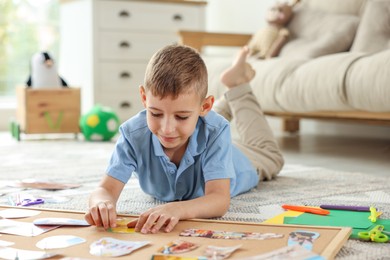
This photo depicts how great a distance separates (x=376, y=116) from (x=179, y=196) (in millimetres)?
1068

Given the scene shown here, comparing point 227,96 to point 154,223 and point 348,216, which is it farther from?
point 154,223

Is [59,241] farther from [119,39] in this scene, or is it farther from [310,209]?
[119,39]

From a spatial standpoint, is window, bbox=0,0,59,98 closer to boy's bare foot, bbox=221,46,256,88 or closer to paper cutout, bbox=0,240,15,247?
boy's bare foot, bbox=221,46,256,88

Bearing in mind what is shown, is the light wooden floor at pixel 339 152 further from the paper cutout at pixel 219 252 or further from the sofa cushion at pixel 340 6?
the paper cutout at pixel 219 252

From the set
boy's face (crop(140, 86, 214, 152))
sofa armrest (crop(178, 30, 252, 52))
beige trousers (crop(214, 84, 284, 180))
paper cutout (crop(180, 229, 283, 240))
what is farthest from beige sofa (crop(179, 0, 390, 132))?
paper cutout (crop(180, 229, 283, 240))

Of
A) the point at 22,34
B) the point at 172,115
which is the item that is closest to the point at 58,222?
the point at 172,115

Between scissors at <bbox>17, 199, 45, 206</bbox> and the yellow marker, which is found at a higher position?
the yellow marker

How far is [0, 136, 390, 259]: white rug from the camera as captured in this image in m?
1.41

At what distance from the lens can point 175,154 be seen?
1.40 m

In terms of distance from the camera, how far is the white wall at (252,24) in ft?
11.3

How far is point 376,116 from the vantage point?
2.29 m

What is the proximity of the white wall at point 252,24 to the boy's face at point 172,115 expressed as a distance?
2.27m

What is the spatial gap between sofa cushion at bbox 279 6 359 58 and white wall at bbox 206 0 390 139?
0.55 m

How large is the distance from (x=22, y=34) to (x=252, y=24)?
150 centimetres
